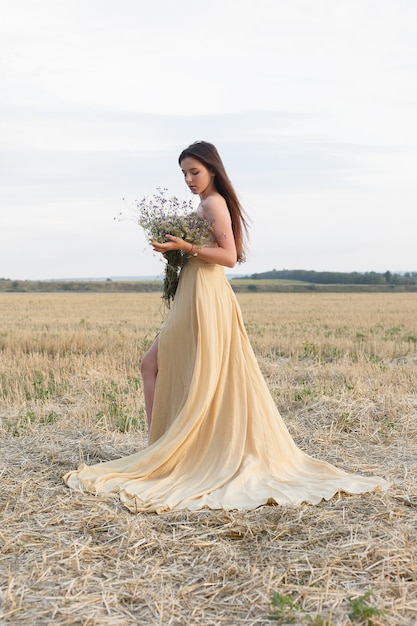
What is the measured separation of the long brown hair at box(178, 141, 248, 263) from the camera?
5.24 meters

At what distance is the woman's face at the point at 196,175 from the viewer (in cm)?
526

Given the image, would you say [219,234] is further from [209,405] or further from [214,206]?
[209,405]

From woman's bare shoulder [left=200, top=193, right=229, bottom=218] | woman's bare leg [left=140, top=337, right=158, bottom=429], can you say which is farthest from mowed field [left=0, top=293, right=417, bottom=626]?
woman's bare shoulder [left=200, top=193, right=229, bottom=218]

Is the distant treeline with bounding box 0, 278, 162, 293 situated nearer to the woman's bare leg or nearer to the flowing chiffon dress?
the woman's bare leg

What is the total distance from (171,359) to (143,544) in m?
1.74

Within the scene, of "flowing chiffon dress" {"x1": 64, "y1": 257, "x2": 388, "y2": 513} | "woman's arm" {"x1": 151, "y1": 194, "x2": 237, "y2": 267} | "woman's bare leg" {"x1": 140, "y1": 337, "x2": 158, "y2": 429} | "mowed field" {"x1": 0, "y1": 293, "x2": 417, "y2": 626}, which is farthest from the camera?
"woman's bare leg" {"x1": 140, "y1": 337, "x2": 158, "y2": 429}

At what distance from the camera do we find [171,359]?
17.9 feet

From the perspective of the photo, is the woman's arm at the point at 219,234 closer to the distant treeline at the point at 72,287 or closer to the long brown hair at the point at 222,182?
the long brown hair at the point at 222,182

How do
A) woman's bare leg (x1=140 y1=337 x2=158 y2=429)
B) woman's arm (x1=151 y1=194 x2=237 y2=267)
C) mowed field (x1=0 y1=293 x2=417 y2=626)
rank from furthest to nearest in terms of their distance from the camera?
woman's bare leg (x1=140 y1=337 x2=158 y2=429) < woman's arm (x1=151 y1=194 x2=237 y2=267) < mowed field (x1=0 y1=293 x2=417 y2=626)

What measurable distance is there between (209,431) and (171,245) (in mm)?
1359

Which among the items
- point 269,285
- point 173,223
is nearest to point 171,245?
point 173,223

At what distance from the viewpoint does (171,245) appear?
5.00 m

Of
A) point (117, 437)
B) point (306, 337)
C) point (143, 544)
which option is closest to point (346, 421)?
point (117, 437)

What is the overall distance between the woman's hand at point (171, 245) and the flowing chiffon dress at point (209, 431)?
1.17 ft
